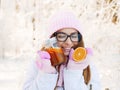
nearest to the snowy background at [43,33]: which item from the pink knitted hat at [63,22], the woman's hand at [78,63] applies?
the pink knitted hat at [63,22]

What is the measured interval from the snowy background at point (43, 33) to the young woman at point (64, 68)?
2.91m

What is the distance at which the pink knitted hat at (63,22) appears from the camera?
254 centimetres

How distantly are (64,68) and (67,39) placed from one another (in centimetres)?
17

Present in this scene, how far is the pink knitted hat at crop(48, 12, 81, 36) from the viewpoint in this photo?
2541 millimetres

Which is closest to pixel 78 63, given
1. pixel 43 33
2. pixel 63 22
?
pixel 63 22

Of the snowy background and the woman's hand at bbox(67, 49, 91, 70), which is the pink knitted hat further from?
the snowy background

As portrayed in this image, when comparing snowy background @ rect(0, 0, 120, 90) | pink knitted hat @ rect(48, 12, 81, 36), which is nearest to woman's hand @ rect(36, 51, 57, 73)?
pink knitted hat @ rect(48, 12, 81, 36)

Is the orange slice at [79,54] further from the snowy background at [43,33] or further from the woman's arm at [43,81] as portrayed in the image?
the snowy background at [43,33]

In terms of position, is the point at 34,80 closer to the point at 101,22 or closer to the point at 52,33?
the point at 52,33

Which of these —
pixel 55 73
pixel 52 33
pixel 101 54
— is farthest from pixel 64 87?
pixel 101 54

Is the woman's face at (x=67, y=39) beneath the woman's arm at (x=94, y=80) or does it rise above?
above

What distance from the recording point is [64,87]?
2453mm

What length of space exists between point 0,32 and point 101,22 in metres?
1.92

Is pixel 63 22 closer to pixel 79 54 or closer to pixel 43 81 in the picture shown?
pixel 79 54
